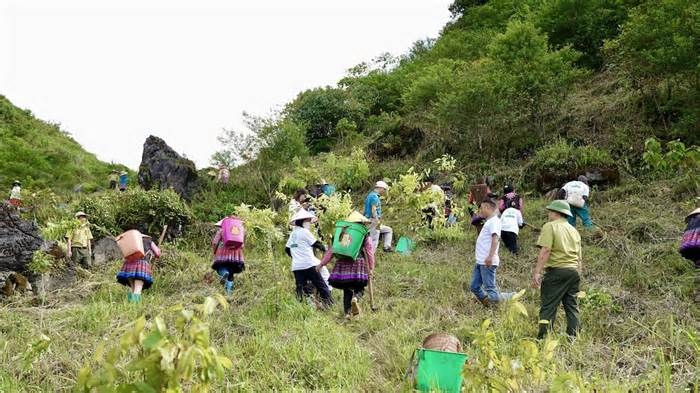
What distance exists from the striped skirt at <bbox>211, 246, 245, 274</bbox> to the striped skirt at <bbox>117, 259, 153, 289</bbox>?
99 centimetres

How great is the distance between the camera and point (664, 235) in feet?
28.4

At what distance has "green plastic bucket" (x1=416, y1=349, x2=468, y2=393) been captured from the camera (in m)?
3.81

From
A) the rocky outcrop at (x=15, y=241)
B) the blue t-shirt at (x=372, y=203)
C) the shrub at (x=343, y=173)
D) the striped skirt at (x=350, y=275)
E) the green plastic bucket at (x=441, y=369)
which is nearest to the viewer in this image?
the green plastic bucket at (x=441, y=369)

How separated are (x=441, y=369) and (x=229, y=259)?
511 cm

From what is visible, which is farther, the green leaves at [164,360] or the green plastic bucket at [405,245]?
the green plastic bucket at [405,245]

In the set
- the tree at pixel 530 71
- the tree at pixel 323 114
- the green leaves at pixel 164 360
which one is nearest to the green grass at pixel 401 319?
the green leaves at pixel 164 360

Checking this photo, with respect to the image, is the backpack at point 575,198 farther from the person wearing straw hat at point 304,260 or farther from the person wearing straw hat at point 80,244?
the person wearing straw hat at point 80,244

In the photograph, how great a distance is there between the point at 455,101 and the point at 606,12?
6.35m

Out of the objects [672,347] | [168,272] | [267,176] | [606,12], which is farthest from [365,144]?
[672,347]

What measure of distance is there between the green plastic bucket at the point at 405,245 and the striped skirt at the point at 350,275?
13.1 feet

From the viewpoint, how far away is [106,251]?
38.8 ft

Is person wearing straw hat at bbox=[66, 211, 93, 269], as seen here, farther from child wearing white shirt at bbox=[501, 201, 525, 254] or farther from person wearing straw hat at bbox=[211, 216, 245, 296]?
child wearing white shirt at bbox=[501, 201, 525, 254]

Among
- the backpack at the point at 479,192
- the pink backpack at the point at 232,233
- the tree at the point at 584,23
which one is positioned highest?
the tree at the point at 584,23

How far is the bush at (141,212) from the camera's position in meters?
13.3
